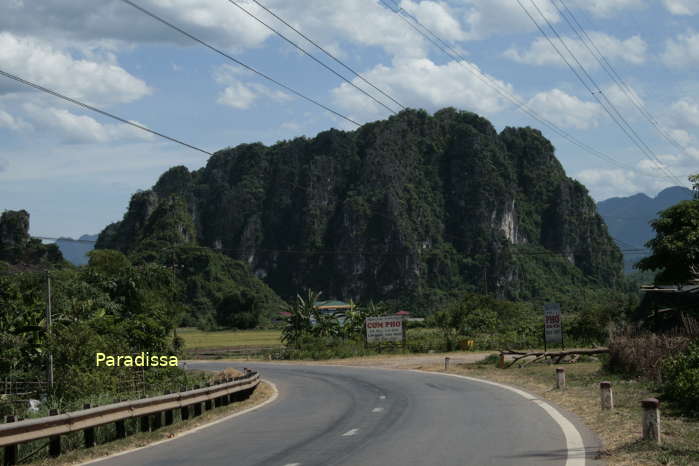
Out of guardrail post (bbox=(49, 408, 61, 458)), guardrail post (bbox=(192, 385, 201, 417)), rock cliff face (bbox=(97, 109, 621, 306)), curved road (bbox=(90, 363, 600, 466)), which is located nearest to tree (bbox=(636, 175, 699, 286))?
curved road (bbox=(90, 363, 600, 466))

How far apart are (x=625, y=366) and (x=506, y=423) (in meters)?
12.1

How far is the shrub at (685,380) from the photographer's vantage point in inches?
653

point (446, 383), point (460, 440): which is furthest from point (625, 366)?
point (460, 440)

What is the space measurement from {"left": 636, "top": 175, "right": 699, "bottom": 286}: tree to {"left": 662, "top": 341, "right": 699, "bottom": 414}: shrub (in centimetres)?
1761

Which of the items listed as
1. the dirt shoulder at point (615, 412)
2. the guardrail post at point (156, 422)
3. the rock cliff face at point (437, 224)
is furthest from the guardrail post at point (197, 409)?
the rock cliff face at point (437, 224)

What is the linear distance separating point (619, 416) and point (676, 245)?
74.7 feet

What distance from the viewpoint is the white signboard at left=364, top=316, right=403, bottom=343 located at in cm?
5866

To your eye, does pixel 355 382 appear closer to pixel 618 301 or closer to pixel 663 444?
pixel 663 444

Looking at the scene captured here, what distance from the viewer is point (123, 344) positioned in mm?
34844

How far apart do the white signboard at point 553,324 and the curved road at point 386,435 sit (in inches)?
622

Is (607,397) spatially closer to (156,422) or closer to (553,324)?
(156,422)

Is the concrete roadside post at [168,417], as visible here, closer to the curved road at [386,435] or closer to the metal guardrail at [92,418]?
the metal guardrail at [92,418]

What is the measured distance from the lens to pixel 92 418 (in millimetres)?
13289

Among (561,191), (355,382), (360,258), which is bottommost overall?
(355,382)
